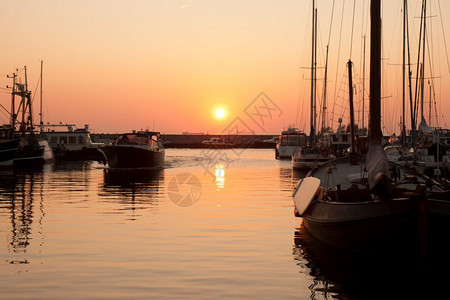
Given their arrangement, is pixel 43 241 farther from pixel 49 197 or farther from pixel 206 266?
pixel 49 197

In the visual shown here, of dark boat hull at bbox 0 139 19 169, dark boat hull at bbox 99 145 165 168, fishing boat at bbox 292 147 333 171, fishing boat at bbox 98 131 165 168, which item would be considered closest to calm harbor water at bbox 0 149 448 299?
dark boat hull at bbox 99 145 165 168

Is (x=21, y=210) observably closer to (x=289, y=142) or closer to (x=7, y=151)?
(x=7, y=151)

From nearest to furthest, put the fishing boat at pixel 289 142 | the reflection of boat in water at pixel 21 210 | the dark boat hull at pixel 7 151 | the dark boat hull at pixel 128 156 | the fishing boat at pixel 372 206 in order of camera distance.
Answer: the fishing boat at pixel 372 206
the reflection of boat in water at pixel 21 210
the dark boat hull at pixel 128 156
the dark boat hull at pixel 7 151
the fishing boat at pixel 289 142

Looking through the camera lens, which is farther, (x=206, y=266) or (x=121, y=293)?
(x=206, y=266)

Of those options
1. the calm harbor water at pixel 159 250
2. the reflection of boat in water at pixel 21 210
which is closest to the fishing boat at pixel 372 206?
the calm harbor water at pixel 159 250

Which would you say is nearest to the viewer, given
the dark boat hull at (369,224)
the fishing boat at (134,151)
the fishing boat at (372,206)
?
the dark boat hull at (369,224)

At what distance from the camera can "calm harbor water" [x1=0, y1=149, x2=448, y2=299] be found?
1454 centimetres

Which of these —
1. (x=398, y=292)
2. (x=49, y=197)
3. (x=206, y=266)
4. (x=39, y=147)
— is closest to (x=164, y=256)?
(x=206, y=266)

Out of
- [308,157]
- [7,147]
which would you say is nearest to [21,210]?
[7,147]

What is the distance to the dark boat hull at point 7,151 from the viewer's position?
6342 cm

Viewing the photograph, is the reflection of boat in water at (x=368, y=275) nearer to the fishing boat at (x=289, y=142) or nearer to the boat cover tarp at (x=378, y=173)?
the boat cover tarp at (x=378, y=173)

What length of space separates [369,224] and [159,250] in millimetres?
5983

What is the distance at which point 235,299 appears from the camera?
1368cm

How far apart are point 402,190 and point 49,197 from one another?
21.9 m
